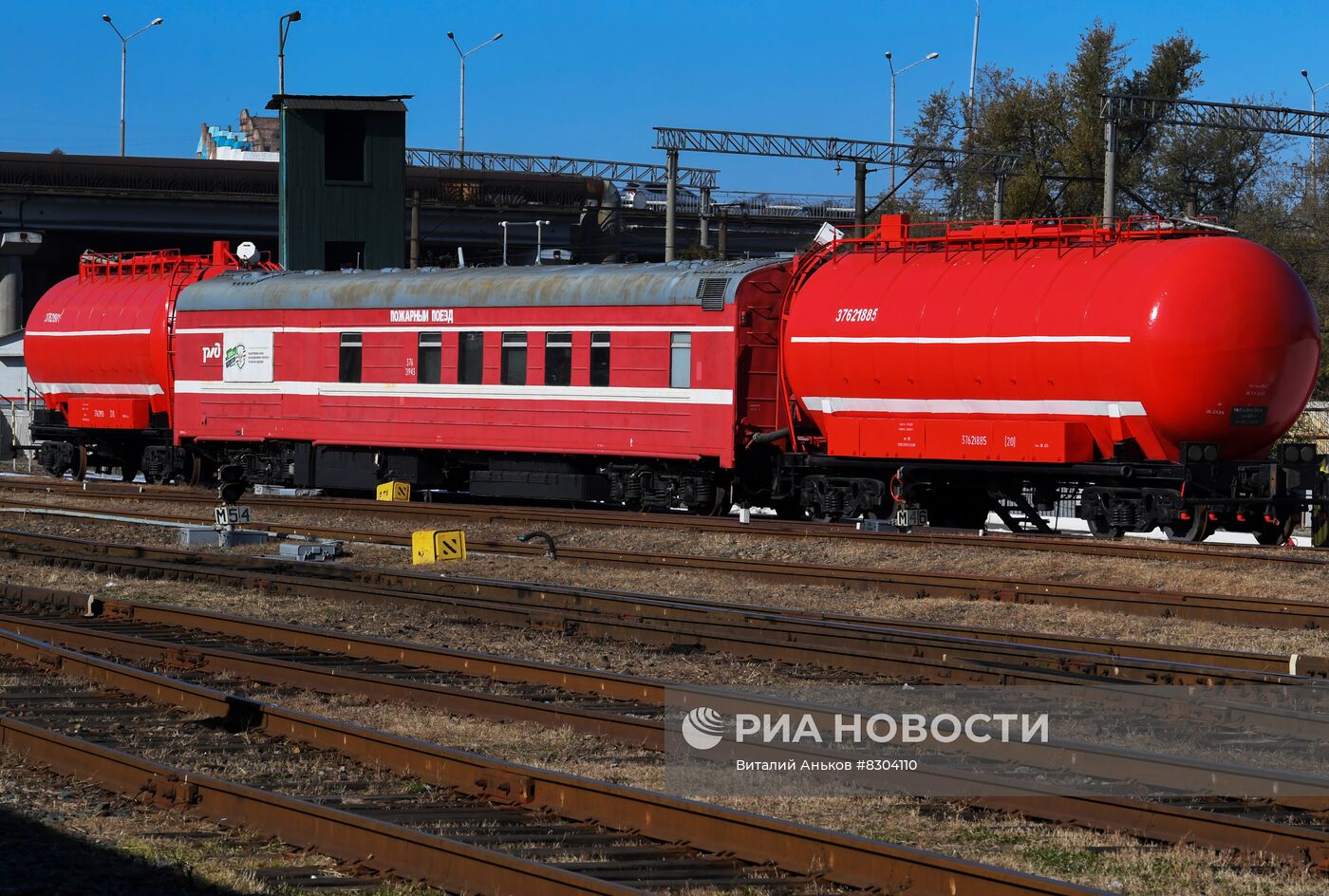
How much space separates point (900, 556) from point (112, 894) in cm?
1431

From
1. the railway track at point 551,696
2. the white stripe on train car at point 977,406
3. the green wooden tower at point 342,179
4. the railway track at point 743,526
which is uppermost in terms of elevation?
the green wooden tower at point 342,179

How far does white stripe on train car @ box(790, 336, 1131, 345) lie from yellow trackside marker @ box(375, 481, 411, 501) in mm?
8870

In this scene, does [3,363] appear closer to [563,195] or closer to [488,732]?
[563,195]

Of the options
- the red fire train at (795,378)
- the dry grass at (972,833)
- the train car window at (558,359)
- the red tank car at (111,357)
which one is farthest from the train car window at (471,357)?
the dry grass at (972,833)

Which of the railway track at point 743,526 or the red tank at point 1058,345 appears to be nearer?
the railway track at point 743,526

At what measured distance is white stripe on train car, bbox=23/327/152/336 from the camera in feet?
112

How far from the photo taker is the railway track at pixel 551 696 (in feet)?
25.1

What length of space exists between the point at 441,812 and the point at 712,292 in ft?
55.8

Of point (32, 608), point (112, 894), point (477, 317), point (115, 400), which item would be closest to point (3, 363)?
point (115, 400)

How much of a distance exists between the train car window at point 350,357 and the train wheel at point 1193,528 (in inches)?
587

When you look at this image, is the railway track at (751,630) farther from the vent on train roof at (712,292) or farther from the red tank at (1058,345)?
the vent on train roof at (712,292)

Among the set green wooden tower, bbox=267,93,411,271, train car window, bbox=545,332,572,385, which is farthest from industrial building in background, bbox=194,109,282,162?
train car window, bbox=545,332,572,385

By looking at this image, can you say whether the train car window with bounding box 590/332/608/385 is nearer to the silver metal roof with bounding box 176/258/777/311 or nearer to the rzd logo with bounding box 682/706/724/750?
the silver metal roof with bounding box 176/258/777/311

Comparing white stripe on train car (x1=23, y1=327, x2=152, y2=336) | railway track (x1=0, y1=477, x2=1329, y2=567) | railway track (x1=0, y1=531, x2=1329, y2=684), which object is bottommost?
railway track (x1=0, y1=531, x2=1329, y2=684)
